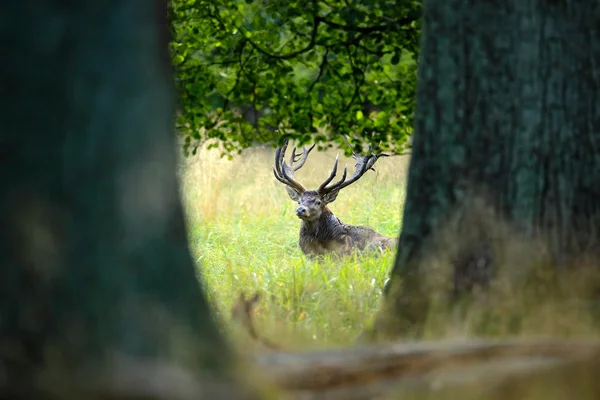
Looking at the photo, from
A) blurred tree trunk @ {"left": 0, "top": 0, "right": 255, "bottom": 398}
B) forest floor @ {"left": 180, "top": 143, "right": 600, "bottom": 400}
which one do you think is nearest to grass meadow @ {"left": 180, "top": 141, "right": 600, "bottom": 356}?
forest floor @ {"left": 180, "top": 143, "right": 600, "bottom": 400}

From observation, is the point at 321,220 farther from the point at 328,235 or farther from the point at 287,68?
the point at 287,68

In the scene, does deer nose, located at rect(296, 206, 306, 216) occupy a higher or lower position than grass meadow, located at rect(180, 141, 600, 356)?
higher

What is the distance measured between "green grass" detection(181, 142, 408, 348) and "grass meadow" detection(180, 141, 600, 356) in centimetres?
1

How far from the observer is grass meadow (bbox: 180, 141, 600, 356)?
13.9 ft

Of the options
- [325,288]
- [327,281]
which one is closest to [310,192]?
[327,281]

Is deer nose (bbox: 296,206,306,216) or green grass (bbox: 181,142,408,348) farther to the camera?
deer nose (bbox: 296,206,306,216)

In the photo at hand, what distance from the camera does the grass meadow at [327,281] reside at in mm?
4234

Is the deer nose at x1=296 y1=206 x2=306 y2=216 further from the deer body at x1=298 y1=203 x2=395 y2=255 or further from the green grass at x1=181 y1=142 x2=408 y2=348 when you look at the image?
the green grass at x1=181 y1=142 x2=408 y2=348

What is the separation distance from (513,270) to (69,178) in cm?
214

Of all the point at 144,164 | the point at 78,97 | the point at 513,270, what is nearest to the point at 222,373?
the point at 144,164

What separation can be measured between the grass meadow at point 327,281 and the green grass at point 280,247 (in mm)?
14

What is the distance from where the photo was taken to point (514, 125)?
4355mm

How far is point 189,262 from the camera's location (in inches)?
123

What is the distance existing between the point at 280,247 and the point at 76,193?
963 cm
